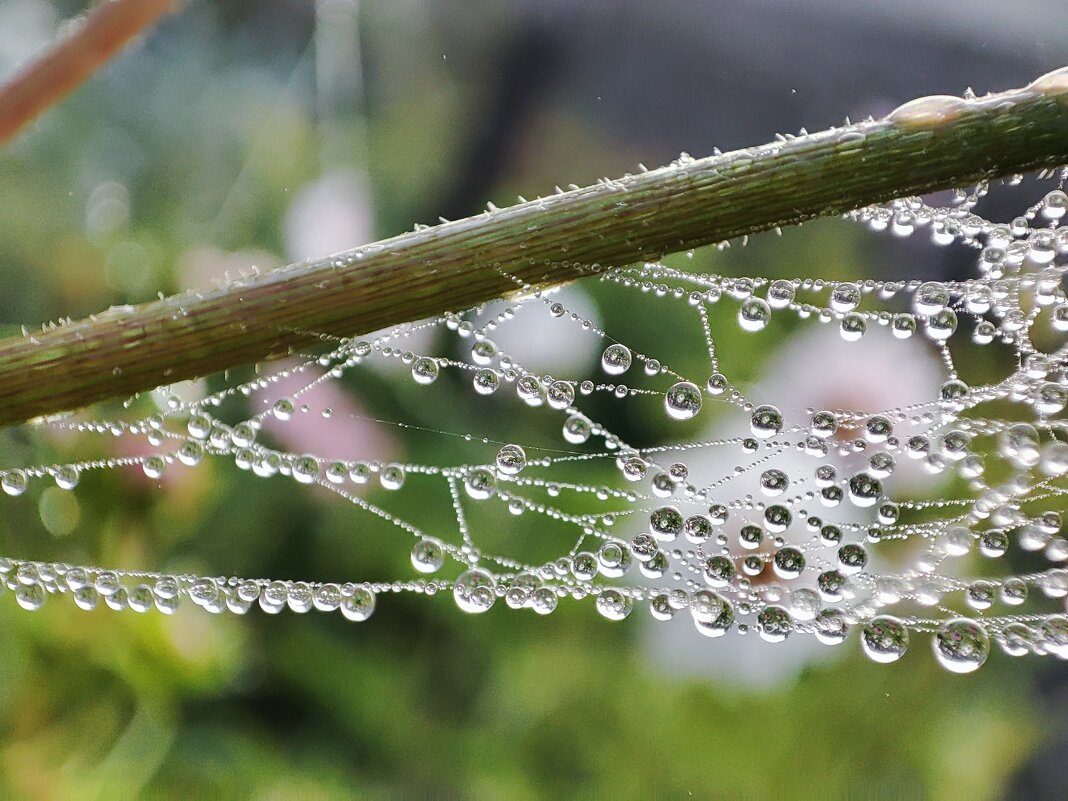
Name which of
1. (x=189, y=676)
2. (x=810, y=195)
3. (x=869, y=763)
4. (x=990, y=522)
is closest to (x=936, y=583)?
(x=990, y=522)

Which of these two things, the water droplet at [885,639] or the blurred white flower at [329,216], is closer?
the water droplet at [885,639]

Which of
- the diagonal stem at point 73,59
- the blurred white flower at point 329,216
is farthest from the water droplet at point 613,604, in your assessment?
the blurred white flower at point 329,216

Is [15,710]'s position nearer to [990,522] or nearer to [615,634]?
[615,634]

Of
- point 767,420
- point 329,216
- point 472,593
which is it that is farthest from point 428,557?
point 329,216

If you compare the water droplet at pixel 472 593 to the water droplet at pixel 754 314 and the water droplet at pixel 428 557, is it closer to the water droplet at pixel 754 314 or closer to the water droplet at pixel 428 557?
the water droplet at pixel 428 557

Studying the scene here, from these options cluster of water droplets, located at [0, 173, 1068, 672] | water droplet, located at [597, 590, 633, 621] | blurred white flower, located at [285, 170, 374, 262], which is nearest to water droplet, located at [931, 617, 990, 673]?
cluster of water droplets, located at [0, 173, 1068, 672]

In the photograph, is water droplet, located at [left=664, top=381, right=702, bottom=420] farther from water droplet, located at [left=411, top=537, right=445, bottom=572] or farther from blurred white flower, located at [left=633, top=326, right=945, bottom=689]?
blurred white flower, located at [left=633, top=326, right=945, bottom=689]
